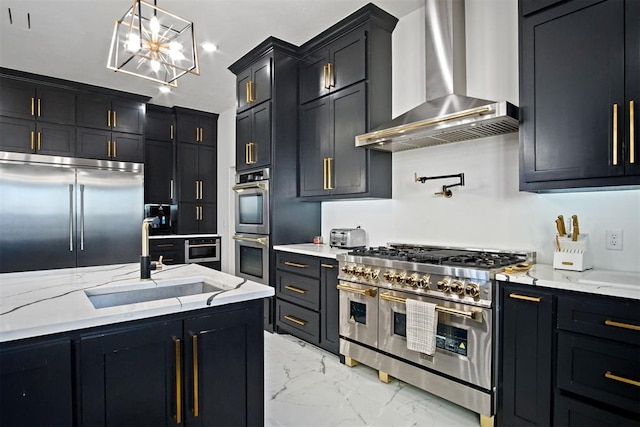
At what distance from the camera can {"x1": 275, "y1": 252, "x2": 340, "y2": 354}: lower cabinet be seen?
299cm

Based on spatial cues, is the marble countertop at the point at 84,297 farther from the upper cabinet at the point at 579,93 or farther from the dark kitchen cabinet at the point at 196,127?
the dark kitchen cabinet at the point at 196,127

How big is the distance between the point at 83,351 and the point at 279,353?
212 cm

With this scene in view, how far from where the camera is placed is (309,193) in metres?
3.69

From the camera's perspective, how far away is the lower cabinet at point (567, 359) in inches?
61.1

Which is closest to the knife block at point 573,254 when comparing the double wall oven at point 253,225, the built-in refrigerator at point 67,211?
the double wall oven at point 253,225

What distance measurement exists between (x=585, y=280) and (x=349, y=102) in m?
2.25

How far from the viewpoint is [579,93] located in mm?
1910

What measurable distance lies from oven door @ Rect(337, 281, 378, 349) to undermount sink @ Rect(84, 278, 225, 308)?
1.21 meters

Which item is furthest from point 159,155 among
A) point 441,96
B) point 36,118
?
point 441,96

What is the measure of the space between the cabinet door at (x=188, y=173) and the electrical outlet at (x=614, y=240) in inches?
204

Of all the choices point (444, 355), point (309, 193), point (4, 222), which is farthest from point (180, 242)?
point (444, 355)

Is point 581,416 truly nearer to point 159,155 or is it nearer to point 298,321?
point 298,321

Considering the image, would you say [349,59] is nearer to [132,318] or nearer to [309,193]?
[309,193]

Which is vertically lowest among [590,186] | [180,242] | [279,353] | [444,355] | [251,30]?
[279,353]
